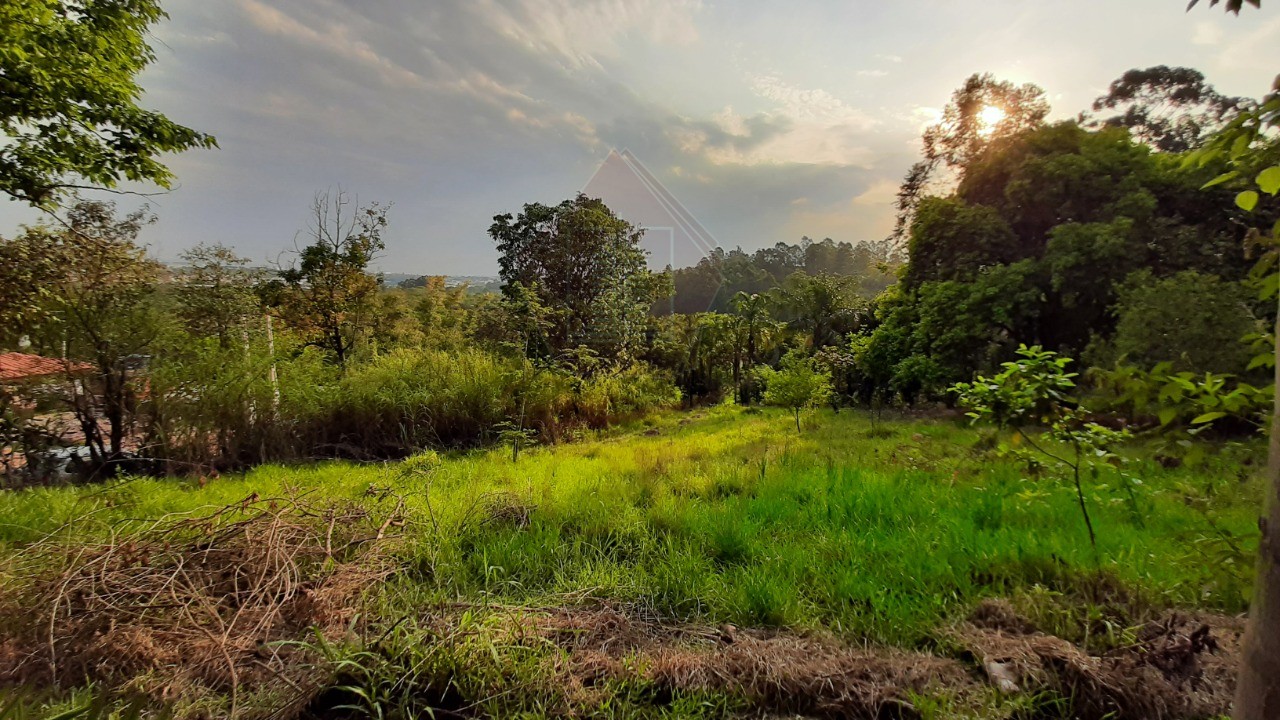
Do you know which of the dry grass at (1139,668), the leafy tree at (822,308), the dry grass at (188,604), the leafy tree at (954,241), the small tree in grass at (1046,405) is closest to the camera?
the dry grass at (1139,668)

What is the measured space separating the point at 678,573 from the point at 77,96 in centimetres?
779

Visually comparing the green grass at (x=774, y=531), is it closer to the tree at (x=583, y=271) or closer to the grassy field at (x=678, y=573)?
the grassy field at (x=678, y=573)

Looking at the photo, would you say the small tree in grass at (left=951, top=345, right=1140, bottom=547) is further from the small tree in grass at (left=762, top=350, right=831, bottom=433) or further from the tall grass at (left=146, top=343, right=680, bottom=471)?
the small tree in grass at (left=762, top=350, right=831, bottom=433)

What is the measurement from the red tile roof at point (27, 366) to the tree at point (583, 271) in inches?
312

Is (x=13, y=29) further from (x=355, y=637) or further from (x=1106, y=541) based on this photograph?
(x=1106, y=541)

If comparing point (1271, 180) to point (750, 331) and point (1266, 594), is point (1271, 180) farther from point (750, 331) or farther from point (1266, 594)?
point (750, 331)

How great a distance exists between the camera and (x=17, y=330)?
5.08 meters

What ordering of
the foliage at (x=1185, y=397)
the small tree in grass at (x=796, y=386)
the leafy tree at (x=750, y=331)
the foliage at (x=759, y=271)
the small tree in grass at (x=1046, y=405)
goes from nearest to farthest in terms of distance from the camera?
the foliage at (x=1185, y=397)
the small tree in grass at (x=1046, y=405)
the small tree in grass at (x=796, y=386)
the leafy tree at (x=750, y=331)
the foliage at (x=759, y=271)

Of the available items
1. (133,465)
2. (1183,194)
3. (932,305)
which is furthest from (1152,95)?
(133,465)

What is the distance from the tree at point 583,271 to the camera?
13117 mm

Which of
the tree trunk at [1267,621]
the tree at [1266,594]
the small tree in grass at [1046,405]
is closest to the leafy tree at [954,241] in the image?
the small tree in grass at [1046,405]

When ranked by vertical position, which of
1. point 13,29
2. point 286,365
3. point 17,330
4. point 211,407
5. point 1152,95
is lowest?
point 211,407

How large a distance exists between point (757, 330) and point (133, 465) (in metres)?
14.4

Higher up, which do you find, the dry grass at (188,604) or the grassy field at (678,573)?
the dry grass at (188,604)
